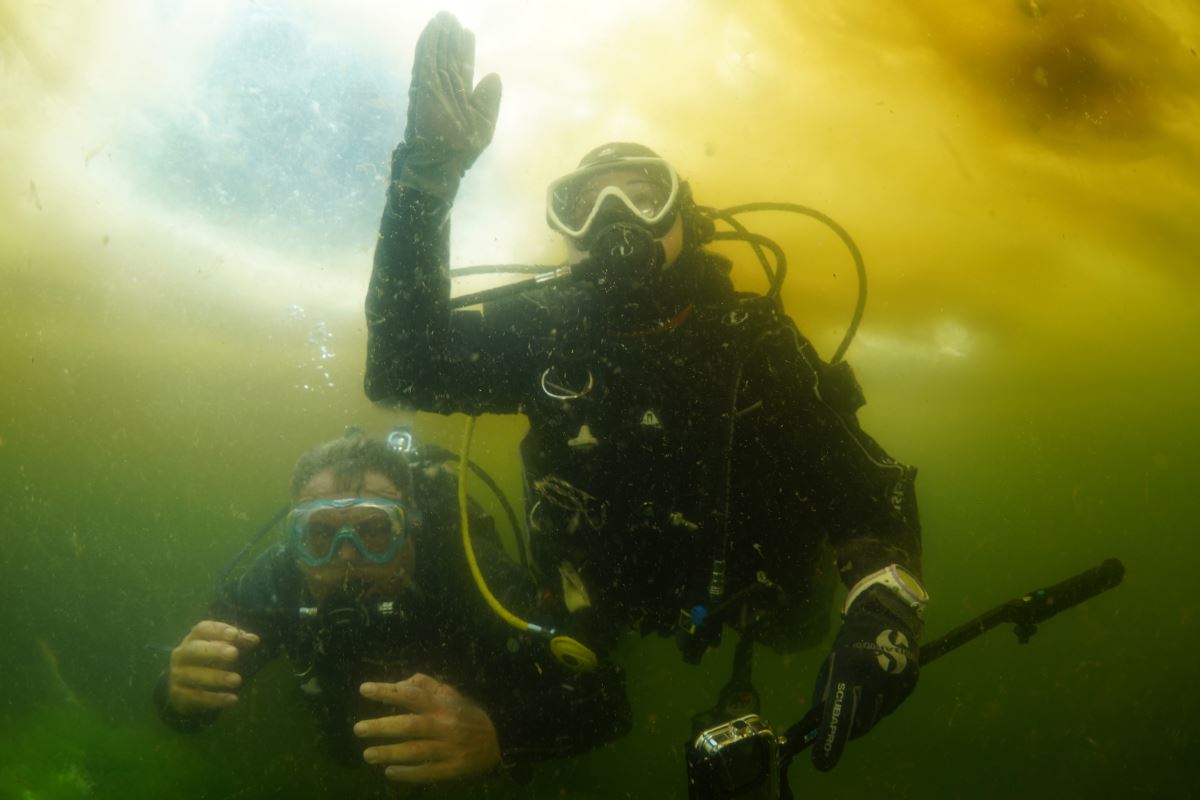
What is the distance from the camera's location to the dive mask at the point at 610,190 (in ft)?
11.5

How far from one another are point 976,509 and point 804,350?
47466mm

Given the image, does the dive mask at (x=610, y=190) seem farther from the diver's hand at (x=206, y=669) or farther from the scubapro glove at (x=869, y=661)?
the diver's hand at (x=206, y=669)

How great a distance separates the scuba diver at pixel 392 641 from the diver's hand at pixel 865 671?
1.80m

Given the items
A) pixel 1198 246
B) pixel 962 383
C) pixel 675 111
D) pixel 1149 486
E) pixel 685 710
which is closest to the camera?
pixel 675 111

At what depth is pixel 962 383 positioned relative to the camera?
19.0 meters

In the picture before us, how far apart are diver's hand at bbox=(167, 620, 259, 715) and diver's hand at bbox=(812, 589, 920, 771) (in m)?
3.54

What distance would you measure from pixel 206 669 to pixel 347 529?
3.87 feet

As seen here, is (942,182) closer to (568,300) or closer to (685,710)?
(568,300)

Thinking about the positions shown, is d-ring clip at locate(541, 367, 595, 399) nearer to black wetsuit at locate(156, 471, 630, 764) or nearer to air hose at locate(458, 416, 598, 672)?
air hose at locate(458, 416, 598, 672)

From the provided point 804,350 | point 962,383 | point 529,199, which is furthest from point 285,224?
point 962,383

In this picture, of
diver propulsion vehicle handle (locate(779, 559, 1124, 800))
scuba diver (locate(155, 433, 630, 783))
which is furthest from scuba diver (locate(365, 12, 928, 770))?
scuba diver (locate(155, 433, 630, 783))

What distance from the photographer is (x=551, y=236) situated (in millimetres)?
9039

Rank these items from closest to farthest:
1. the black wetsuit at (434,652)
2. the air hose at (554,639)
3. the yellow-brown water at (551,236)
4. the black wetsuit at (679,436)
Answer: the black wetsuit at (679,436), the air hose at (554,639), the black wetsuit at (434,652), the yellow-brown water at (551,236)

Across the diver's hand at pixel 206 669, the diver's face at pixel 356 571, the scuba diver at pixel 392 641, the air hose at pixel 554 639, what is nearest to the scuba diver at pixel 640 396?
the air hose at pixel 554 639
